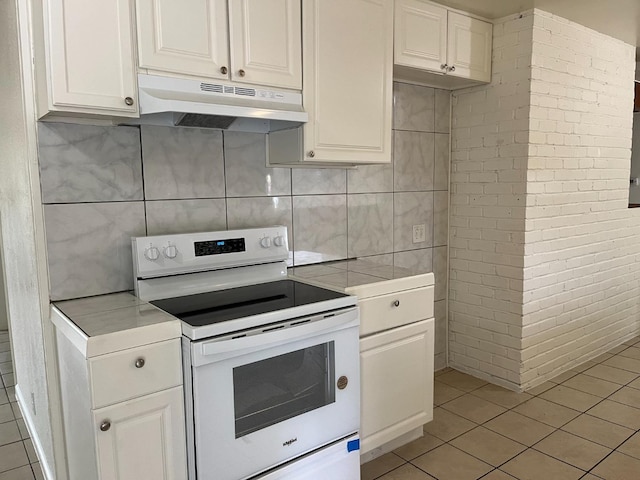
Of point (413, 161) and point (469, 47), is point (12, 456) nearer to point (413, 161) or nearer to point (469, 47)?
point (413, 161)

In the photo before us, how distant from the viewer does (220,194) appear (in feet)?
7.29

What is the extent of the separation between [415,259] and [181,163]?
5.34 feet

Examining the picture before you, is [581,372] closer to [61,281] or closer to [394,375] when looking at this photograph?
[394,375]

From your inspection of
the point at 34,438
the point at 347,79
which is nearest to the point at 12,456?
the point at 34,438

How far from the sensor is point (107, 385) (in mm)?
1416

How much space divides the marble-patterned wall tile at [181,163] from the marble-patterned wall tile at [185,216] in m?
0.03

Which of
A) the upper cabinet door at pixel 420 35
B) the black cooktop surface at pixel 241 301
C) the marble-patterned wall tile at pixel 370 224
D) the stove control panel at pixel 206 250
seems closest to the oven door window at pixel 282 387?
the black cooktop surface at pixel 241 301

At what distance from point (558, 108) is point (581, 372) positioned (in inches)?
69.1

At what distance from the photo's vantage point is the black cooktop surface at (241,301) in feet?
5.51

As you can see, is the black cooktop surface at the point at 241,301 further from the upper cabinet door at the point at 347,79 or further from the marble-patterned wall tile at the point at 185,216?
the upper cabinet door at the point at 347,79

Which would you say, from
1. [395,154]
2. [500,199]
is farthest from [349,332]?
[500,199]

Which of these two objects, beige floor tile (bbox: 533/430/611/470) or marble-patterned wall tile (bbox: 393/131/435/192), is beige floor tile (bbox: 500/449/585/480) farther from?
marble-patterned wall tile (bbox: 393/131/435/192)

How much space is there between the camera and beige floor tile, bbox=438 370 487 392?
3.07m

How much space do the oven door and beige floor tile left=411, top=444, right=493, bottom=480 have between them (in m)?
0.52
